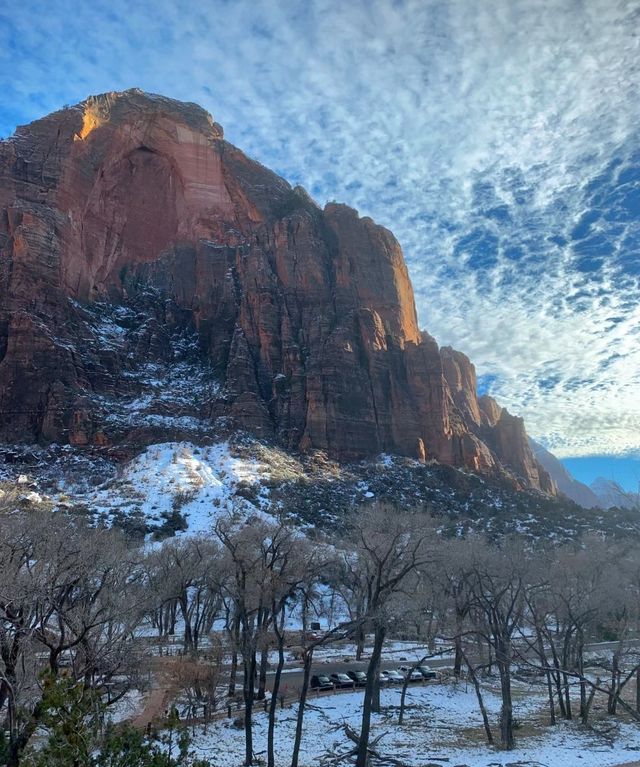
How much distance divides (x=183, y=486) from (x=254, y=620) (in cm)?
3929

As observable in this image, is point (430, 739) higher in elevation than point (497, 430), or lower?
lower

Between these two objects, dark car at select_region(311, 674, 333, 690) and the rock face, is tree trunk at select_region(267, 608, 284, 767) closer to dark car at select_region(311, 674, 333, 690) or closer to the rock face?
dark car at select_region(311, 674, 333, 690)

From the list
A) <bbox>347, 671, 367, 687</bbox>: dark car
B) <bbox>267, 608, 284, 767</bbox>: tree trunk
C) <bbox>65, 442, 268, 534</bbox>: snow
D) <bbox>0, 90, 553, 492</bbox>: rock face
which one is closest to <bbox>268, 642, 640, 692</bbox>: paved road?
<bbox>347, 671, 367, 687</bbox>: dark car

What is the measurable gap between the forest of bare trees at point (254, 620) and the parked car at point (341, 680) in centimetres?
277

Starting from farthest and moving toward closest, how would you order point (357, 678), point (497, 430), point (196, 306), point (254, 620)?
point (497, 430), point (196, 306), point (357, 678), point (254, 620)

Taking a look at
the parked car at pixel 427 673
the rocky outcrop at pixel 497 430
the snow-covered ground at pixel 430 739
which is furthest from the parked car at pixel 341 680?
the rocky outcrop at pixel 497 430

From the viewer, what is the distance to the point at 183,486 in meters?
71.2

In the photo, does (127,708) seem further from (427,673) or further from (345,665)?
(427,673)

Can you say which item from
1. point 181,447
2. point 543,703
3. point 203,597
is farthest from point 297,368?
point 543,703

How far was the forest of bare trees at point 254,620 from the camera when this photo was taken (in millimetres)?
15000

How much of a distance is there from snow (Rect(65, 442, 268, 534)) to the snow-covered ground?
1296 inches

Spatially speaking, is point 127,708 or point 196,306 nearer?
point 127,708

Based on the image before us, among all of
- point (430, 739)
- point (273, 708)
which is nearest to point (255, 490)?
point (430, 739)

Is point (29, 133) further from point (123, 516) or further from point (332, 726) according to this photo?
point (332, 726)
